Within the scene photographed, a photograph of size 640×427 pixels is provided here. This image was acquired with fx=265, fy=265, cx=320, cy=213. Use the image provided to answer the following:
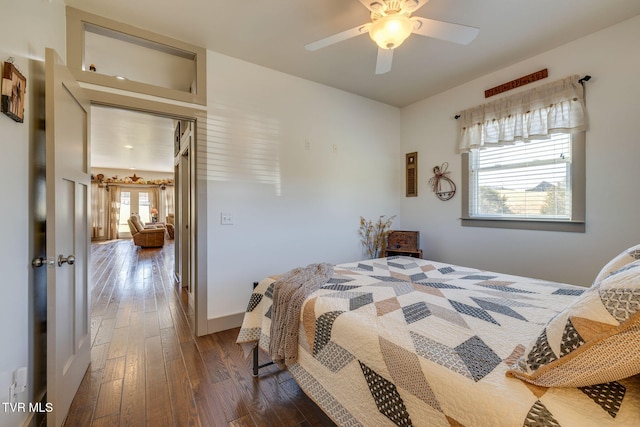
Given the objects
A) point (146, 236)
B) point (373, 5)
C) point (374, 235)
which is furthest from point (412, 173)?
point (146, 236)

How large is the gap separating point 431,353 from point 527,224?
8.29ft

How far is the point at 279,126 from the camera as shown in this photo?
2.99 metres

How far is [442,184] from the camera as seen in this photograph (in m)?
3.52

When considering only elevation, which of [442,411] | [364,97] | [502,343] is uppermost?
[364,97]

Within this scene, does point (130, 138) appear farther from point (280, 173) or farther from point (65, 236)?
point (65, 236)

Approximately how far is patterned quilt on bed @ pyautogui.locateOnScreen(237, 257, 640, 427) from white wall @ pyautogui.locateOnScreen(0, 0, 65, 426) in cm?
107

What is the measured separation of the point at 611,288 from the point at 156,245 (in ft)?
30.2

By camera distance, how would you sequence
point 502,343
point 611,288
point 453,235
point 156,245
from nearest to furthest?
point 611,288 < point 502,343 < point 453,235 < point 156,245

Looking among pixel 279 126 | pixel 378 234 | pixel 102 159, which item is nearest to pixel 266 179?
pixel 279 126

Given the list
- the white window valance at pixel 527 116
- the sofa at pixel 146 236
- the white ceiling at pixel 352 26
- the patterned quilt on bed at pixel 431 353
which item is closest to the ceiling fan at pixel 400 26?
the white ceiling at pixel 352 26

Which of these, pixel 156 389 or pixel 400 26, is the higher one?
pixel 400 26

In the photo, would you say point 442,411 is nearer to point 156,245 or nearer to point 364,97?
point 364,97

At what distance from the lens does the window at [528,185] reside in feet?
8.01

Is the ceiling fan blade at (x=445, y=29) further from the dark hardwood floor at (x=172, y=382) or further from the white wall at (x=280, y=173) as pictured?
the dark hardwood floor at (x=172, y=382)
